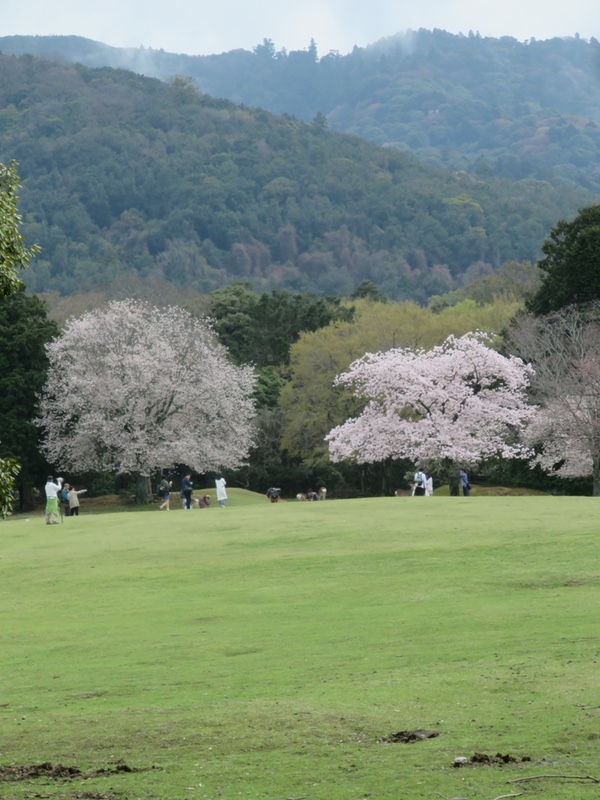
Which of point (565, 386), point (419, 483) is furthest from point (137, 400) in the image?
point (565, 386)

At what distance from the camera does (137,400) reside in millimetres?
59062

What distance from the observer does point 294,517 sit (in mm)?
34312

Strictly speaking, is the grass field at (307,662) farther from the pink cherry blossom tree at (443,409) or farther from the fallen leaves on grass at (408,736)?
the pink cherry blossom tree at (443,409)

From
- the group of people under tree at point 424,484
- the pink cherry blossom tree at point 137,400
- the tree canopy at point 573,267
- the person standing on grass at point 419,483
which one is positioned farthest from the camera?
the pink cherry blossom tree at point 137,400

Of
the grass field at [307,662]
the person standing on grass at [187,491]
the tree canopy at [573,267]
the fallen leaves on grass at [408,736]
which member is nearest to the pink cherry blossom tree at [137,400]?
the person standing on grass at [187,491]

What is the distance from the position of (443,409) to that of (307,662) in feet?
118

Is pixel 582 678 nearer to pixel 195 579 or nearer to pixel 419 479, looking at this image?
pixel 195 579

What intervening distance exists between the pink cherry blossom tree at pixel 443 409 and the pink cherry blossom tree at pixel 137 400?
10.3 m

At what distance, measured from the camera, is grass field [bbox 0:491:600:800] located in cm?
1020

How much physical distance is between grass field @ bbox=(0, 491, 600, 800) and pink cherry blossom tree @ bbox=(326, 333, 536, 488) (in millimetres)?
18936

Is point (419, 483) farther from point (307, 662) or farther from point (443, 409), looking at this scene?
point (307, 662)

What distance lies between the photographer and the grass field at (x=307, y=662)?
10.2 metres

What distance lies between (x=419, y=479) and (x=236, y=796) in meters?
36.5

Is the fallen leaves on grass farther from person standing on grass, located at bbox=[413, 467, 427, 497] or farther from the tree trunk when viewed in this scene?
the tree trunk
